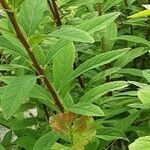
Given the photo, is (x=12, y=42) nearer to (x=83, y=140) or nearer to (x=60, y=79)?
(x=60, y=79)

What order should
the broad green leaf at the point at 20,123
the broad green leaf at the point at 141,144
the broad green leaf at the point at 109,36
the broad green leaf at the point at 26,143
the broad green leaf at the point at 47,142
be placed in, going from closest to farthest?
the broad green leaf at the point at 141,144 < the broad green leaf at the point at 47,142 < the broad green leaf at the point at 26,143 < the broad green leaf at the point at 20,123 < the broad green leaf at the point at 109,36

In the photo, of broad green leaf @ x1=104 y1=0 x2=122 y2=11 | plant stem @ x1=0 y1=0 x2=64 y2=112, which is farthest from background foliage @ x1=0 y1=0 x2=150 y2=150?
broad green leaf @ x1=104 y1=0 x2=122 y2=11

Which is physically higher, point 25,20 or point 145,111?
point 25,20

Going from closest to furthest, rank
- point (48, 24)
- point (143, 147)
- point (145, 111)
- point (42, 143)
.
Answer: point (143, 147) → point (42, 143) → point (145, 111) → point (48, 24)

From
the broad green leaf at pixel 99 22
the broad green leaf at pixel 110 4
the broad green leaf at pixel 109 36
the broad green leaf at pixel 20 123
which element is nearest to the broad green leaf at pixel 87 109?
the broad green leaf at pixel 99 22

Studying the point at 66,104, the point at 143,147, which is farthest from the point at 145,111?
the point at 143,147

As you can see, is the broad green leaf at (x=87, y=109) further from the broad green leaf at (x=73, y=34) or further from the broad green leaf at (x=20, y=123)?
the broad green leaf at (x=20, y=123)
